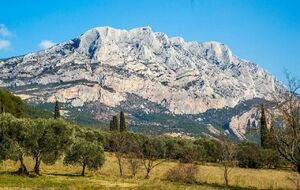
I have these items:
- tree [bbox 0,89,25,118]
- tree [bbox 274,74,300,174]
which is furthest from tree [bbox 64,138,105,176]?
tree [bbox 0,89,25,118]

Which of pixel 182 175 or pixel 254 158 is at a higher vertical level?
pixel 254 158

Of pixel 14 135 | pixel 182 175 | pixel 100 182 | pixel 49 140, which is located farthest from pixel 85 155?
pixel 100 182

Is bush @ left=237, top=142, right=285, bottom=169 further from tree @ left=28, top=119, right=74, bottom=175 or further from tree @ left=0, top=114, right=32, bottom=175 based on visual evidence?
tree @ left=0, top=114, right=32, bottom=175

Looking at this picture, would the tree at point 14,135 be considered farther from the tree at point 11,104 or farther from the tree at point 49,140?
the tree at point 11,104

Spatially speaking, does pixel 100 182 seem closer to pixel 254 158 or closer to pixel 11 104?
pixel 254 158

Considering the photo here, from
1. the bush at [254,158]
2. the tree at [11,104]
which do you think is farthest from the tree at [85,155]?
the tree at [11,104]

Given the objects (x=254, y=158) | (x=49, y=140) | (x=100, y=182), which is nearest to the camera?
(x=100, y=182)

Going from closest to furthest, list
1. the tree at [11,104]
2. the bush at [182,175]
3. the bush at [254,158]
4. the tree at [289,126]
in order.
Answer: the tree at [289,126] → the bush at [182,175] → the bush at [254,158] → the tree at [11,104]

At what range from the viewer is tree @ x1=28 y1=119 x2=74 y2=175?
54.2m

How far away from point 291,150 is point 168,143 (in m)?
96.6

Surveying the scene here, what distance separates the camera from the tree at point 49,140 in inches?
2136

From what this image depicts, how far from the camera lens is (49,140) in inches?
2167

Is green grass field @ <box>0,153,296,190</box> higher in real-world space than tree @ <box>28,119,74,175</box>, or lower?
lower

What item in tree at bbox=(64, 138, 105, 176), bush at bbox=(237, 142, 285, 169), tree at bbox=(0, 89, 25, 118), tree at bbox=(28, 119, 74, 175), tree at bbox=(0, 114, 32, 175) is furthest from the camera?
tree at bbox=(0, 89, 25, 118)
